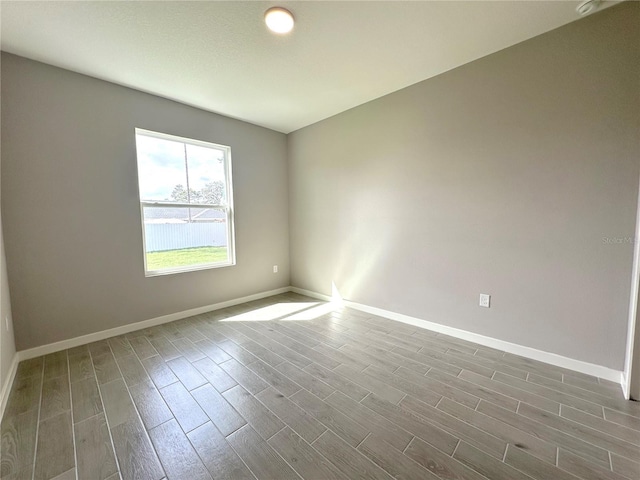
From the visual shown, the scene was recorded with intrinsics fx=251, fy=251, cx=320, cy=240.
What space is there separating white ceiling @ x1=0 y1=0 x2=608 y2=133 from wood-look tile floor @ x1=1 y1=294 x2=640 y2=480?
2.62 meters

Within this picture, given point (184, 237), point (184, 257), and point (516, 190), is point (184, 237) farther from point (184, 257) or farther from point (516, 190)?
point (516, 190)

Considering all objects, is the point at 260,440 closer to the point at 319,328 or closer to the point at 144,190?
the point at 319,328

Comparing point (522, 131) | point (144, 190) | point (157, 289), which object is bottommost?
point (157, 289)

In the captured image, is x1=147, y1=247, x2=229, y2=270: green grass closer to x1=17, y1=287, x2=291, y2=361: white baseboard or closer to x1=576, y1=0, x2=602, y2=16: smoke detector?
x1=17, y1=287, x2=291, y2=361: white baseboard

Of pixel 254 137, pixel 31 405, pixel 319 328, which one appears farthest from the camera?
pixel 254 137

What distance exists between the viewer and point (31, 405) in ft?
5.46

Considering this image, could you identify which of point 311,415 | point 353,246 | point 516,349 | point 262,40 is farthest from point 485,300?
point 262,40

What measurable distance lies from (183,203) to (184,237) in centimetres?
43

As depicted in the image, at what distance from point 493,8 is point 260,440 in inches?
123

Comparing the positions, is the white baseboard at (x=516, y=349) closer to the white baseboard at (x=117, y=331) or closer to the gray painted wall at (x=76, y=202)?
the white baseboard at (x=117, y=331)

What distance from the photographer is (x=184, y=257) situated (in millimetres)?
3225

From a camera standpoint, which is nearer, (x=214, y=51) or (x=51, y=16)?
(x=51, y=16)

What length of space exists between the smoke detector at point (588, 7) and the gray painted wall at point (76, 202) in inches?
142

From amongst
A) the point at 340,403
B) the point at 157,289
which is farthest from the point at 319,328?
the point at 157,289
